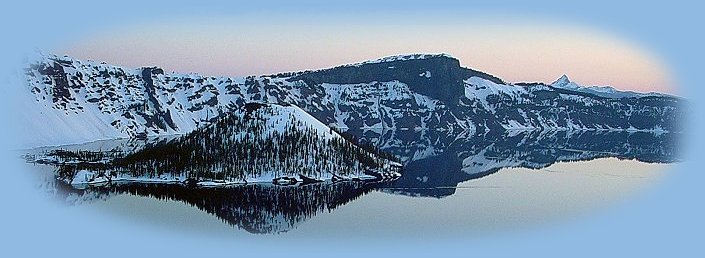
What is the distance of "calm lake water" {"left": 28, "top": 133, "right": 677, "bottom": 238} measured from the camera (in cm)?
3184

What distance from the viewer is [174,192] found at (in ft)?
139

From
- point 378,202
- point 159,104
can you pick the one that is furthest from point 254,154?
point 159,104

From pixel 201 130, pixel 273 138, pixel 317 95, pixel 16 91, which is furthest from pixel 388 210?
pixel 317 95

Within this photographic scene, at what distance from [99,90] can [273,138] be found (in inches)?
3489

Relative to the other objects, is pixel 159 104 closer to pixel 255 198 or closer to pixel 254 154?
pixel 254 154

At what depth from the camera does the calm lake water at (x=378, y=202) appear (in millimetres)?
31844

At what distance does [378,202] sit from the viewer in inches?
1533

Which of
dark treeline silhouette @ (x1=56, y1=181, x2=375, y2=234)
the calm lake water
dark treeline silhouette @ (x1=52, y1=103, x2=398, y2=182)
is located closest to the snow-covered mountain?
dark treeline silhouette @ (x1=52, y1=103, x2=398, y2=182)

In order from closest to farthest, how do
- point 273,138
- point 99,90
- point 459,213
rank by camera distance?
point 459,213 < point 273,138 < point 99,90

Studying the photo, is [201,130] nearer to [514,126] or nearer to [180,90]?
[180,90]

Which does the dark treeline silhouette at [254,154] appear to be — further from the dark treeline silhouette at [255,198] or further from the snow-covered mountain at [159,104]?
the snow-covered mountain at [159,104]

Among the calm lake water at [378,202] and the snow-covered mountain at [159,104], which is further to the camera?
the snow-covered mountain at [159,104]

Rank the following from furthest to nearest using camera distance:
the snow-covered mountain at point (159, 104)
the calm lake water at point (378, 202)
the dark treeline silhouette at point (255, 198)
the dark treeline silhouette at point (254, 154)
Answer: the snow-covered mountain at point (159, 104) → the dark treeline silhouette at point (254, 154) → the dark treeline silhouette at point (255, 198) → the calm lake water at point (378, 202)

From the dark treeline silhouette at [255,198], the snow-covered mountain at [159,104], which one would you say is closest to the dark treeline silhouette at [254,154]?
the dark treeline silhouette at [255,198]
